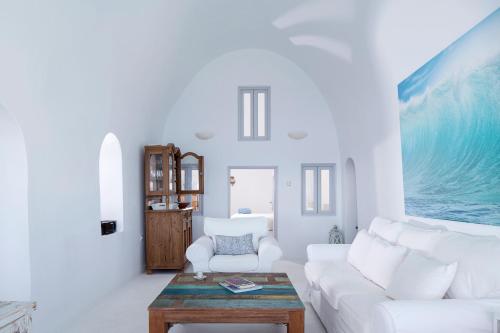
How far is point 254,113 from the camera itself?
6969mm

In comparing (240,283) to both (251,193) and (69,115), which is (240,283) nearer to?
(69,115)

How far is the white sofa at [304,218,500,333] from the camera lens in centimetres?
190

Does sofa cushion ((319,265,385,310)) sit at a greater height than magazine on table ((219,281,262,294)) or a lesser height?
lesser

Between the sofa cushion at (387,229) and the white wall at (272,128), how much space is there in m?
2.95

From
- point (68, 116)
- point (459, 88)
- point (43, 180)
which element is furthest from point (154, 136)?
point (459, 88)

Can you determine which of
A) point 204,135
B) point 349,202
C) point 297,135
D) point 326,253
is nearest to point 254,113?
point 297,135

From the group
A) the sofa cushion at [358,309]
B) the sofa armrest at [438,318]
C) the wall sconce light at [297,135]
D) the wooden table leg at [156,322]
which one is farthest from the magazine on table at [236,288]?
the wall sconce light at [297,135]

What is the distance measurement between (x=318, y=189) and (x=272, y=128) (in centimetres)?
151

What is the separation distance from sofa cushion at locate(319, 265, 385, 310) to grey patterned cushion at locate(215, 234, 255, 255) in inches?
53.1

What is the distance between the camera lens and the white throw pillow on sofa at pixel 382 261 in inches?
115

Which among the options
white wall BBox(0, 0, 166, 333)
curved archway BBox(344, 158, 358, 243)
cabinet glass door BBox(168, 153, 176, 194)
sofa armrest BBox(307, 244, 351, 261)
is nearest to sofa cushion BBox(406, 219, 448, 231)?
sofa armrest BBox(307, 244, 351, 261)

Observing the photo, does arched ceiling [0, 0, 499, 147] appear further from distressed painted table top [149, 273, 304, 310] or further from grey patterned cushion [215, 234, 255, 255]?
grey patterned cushion [215, 234, 255, 255]

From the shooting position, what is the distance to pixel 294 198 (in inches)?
274

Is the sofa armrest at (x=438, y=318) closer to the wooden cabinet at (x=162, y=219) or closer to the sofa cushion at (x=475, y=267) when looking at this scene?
the sofa cushion at (x=475, y=267)
